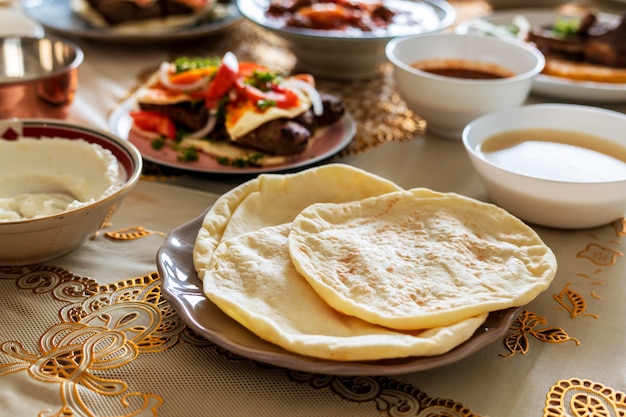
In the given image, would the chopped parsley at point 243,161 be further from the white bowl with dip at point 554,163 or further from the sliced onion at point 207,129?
the white bowl with dip at point 554,163

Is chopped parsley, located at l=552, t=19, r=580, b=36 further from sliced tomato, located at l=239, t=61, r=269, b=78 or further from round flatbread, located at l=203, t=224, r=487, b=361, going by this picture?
round flatbread, located at l=203, t=224, r=487, b=361

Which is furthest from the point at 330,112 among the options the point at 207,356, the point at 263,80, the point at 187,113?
the point at 207,356

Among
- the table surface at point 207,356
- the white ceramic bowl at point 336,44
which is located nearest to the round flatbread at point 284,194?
the table surface at point 207,356

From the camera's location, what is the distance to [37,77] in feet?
7.77

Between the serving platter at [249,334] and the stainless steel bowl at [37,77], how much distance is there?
1.00 m

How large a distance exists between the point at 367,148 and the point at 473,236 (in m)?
0.93

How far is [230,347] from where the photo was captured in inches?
55.1

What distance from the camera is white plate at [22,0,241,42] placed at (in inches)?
127

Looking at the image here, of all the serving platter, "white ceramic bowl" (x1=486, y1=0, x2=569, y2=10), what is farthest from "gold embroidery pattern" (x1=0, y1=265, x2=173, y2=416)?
"white ceramic bowl" (x1=486, y1=0, x2=569, y2=10)

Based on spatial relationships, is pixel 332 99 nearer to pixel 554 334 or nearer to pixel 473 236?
pixel 473 236

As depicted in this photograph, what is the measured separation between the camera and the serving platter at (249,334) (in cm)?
135

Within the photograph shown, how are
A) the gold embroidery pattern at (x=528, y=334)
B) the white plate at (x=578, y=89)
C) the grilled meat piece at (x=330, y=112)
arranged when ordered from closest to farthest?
1. the gold embroidery pattern at (x=528, y=334)
2. the grilled meat piece at (x=330, y=112)
3. the white plate at (x=578, y=89)

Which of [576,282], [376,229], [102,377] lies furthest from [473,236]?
[102,377]

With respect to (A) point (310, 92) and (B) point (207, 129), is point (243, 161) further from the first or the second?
(A) point (310, 92)
